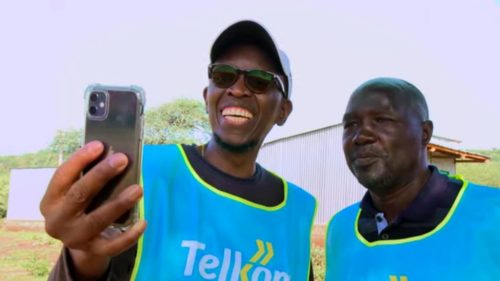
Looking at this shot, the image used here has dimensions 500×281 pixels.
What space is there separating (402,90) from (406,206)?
624 mm

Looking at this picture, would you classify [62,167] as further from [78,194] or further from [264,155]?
[264,155]

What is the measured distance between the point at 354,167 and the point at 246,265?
3.07 ft

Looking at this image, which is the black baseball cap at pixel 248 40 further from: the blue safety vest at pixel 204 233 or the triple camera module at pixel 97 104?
the triple camera module at pixel 97 104

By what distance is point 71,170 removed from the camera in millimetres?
1075

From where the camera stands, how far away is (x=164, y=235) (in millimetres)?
1945

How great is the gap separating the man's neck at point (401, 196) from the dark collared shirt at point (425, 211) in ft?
0.13

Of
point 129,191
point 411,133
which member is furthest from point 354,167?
point 129,191

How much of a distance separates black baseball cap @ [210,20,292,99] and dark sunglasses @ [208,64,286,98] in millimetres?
82

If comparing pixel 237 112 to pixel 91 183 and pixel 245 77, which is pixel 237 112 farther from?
pixel 91 183

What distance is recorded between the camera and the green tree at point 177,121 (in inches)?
1449

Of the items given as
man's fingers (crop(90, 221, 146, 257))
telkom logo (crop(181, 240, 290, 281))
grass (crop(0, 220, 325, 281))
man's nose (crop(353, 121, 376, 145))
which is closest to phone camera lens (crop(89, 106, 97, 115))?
man's fingers (crop(90, 221, 146, 257))

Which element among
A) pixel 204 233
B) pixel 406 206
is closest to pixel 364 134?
pixel 406 206

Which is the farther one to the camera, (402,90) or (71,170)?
(402,90)

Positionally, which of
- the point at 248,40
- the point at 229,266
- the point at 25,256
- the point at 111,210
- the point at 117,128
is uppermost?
the point at 248,40
